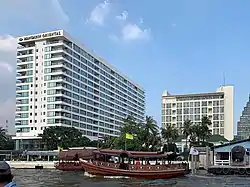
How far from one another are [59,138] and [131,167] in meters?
74.5

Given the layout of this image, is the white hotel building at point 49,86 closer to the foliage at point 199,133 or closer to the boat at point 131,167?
the foliage at point 199,133

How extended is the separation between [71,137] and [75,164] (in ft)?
142

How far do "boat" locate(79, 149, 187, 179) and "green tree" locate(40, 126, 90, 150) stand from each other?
221 ft

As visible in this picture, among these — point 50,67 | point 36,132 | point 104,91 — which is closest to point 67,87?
point 50,67

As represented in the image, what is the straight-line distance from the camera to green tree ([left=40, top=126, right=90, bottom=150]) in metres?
123

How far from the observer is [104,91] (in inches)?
6939

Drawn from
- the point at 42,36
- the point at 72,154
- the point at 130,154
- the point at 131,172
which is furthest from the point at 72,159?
the point at 42,36

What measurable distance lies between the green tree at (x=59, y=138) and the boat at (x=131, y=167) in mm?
67455

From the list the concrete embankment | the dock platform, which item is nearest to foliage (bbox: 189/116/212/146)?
the concrete embankment

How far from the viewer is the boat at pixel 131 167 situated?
5197cm

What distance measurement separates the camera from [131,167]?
172ft

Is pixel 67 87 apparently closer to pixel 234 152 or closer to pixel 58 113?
pixel 58 113

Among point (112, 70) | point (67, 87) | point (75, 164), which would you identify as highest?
point (112, 70)

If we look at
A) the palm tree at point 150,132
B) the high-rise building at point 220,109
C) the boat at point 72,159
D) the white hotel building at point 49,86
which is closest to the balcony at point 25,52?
the white hotel building at point 49,86
